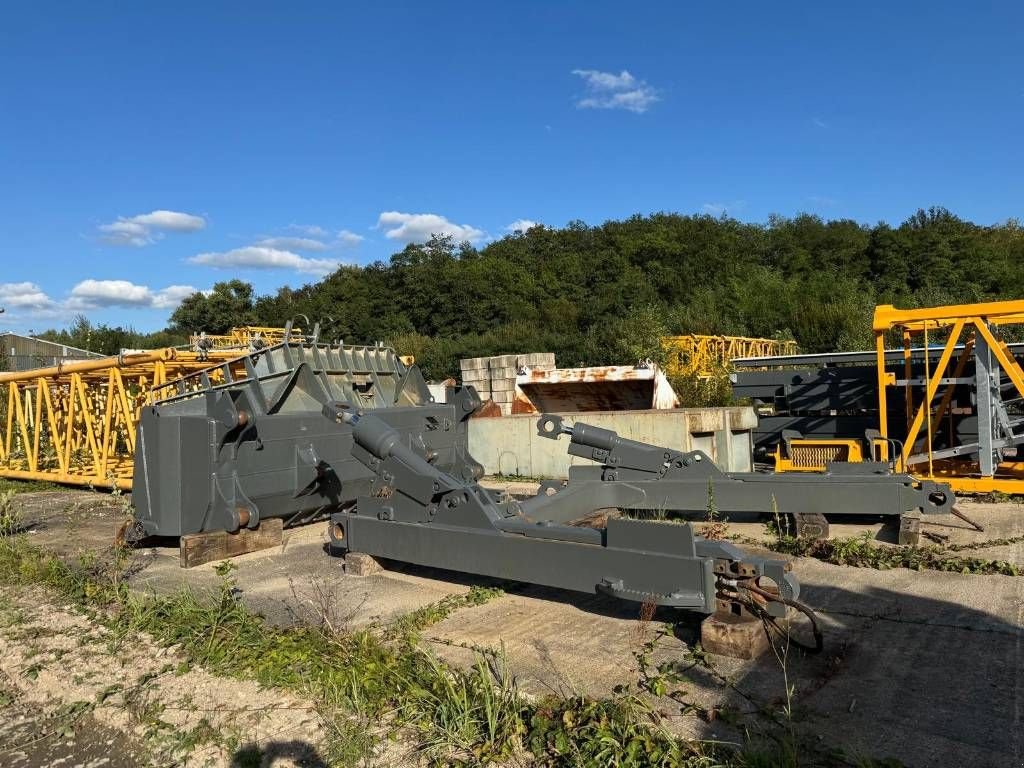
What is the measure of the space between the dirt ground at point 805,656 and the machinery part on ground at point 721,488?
572 mm

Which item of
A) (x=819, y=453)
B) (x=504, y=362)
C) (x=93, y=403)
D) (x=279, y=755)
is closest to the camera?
(x=279, y=755)

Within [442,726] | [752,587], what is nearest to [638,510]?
[752,587]

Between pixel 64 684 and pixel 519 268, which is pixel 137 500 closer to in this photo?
pixel 64 684

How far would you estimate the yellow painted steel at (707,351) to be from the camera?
14219 mm

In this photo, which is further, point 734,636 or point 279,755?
point 734,636

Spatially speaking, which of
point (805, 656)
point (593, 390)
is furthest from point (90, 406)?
point (805, 656)

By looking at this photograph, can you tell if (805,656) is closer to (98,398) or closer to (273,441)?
(273,441)

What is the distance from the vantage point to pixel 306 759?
3209 mm

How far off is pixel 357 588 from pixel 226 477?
1.96 meters

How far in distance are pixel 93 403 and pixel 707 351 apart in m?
13.9

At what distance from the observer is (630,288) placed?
40250mm

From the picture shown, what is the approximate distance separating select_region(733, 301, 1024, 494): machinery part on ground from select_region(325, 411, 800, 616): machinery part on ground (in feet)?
14.1

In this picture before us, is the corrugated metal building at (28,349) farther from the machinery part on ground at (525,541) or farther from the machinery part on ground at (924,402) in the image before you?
the machinery part on ground at (525,541)

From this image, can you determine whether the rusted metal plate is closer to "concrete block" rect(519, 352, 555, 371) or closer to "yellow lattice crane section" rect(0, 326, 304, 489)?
"concrete block" rect(519, 352, 555, 371)
